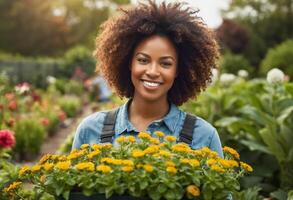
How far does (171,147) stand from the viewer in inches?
94.3

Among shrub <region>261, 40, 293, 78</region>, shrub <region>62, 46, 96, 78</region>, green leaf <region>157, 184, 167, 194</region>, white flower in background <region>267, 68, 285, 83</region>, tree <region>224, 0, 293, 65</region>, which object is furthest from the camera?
tree <region>224, 0, 293, 65</region>

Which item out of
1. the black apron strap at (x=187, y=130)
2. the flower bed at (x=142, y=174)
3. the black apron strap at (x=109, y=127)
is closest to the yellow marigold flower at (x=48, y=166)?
the flower bed at (x=142, y=174)

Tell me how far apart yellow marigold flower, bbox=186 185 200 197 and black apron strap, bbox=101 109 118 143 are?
2.92ft

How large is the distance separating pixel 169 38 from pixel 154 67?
210 mm

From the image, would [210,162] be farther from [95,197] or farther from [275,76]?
[275,76]

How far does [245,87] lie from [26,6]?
1277 inches

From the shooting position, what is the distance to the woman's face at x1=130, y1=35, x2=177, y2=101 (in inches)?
118

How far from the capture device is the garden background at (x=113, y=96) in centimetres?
594

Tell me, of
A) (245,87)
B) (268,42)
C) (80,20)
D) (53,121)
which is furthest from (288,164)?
(80,20)

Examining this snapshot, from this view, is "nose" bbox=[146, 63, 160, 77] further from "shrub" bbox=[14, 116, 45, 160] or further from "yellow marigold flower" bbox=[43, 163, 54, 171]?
"shrub" bbox=[14, 116, 45, 160]

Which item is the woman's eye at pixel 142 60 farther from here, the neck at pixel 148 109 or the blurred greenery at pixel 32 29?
the blurred greenery at pixel 32 29

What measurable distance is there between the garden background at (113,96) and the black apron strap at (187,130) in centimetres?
74

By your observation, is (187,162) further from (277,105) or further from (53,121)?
(53,121)

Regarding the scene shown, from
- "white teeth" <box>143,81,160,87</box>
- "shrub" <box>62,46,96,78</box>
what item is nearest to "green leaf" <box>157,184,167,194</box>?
"white teeth" <box>143,81,160,87</box>
